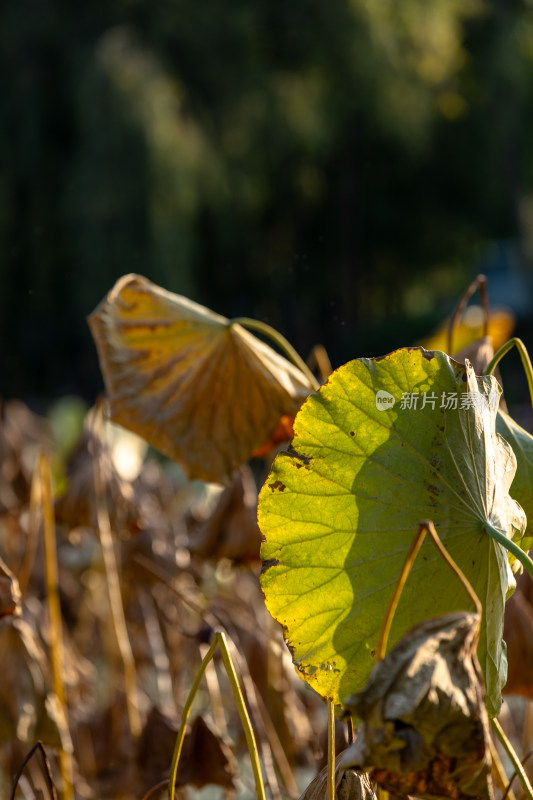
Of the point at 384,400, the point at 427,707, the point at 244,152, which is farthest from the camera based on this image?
the point at 244,152

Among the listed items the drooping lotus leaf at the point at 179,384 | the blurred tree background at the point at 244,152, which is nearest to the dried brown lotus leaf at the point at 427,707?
the drooping lotus leaf at the point at 179,384

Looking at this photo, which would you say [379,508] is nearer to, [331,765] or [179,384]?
[331,765]

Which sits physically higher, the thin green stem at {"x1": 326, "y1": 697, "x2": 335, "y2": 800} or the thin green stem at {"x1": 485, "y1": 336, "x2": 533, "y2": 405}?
the thin green stem at {"x1": 485, "y1": 336, "x2": 533, "y2": 405}

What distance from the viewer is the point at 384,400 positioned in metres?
0.40

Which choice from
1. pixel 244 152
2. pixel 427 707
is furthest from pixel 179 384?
pixel 244 152

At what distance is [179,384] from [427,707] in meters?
0.41

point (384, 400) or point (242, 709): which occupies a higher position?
point (384, 400)

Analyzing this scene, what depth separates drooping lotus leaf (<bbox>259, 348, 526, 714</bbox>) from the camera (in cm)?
39

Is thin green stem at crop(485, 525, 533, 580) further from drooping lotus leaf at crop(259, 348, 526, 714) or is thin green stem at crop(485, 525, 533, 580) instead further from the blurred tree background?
the blurred tree background

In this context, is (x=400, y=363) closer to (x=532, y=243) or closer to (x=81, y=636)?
(x=81, y=636)

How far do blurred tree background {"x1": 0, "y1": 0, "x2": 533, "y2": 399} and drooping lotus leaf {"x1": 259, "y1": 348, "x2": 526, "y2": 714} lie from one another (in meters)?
5.06

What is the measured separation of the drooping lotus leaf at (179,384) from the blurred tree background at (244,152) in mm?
4808

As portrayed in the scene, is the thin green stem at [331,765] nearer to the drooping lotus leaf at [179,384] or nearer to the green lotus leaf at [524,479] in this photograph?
the green lotus leaf at [524,479]

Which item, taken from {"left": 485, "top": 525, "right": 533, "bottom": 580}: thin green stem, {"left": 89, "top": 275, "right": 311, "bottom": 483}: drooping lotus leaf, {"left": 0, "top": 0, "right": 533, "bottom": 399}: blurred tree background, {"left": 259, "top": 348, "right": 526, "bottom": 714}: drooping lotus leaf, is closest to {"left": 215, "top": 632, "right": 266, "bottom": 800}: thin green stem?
{"left": 259, "top": 348, "right": 526, "bottom": 714}: drooping lotus leaf
